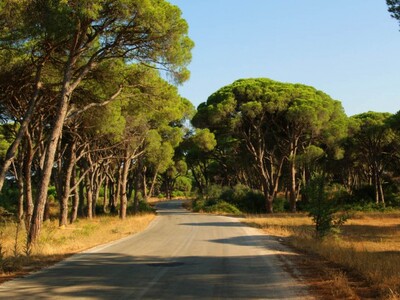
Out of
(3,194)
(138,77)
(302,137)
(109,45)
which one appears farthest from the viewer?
(3,194)

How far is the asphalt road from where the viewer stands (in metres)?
7.70

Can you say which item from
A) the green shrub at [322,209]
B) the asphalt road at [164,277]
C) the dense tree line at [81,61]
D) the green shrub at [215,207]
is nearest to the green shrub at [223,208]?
the green shrub at [215,207]

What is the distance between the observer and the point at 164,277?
934 centimetres

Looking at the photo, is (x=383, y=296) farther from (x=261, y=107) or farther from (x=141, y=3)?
(x=261, y=107)

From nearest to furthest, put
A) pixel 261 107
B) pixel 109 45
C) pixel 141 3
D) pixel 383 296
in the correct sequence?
pixel 383 296 → pixel 141 3 → pixel 109 45 → pixel 261 107

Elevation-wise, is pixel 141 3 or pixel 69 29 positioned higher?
pixel 141 3

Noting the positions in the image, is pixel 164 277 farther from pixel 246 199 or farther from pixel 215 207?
pixel 246 199

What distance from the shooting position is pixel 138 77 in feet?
61.0

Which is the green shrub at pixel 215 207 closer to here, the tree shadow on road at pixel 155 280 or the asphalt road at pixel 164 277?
the asphalt road at pixel 164 277

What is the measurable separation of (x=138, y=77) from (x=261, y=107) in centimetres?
2243

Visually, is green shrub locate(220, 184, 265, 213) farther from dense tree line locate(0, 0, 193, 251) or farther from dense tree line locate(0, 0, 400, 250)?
dense tree line locate(0, 0, 193, 251)

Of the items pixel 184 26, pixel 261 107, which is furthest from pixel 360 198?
pixel 184 26

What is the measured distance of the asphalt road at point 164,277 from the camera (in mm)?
7699

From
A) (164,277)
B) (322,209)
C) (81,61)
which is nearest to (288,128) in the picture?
(322,209)
